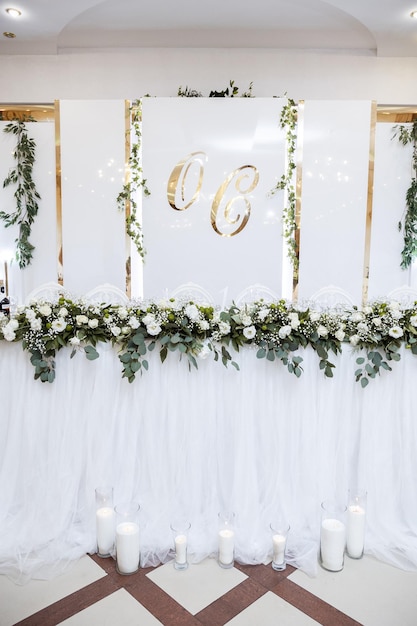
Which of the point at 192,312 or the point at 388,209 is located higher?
the point at 388,209

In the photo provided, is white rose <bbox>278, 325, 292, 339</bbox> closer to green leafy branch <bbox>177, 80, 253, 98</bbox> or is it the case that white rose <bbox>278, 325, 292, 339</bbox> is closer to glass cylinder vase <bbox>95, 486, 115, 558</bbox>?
glass cylinder vase <bbox>95, 486, 115, 558</bbox>

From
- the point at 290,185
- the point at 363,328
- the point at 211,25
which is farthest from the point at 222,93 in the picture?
the point at 363,328

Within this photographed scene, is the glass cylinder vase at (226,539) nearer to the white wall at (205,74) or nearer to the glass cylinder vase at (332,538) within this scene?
the glass cylinder vase at (332,538)

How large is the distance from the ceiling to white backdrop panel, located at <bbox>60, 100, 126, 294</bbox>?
89 centimetres

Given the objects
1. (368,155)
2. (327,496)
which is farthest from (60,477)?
(368,155)

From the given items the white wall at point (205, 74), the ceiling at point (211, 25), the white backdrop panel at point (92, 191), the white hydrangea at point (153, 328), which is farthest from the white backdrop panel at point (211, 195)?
the white hydrangea at point (153, 328)

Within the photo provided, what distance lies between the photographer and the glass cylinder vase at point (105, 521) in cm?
235

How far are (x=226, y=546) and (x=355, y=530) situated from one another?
0.68 meters

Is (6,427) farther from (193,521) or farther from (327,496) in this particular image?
(327,496)

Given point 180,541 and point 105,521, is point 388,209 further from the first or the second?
point 105,521

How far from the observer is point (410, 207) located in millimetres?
5668

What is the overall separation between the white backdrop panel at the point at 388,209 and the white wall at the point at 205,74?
0.57 meters

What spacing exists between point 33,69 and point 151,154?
6.38ft

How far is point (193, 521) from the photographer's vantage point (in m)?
2.49
